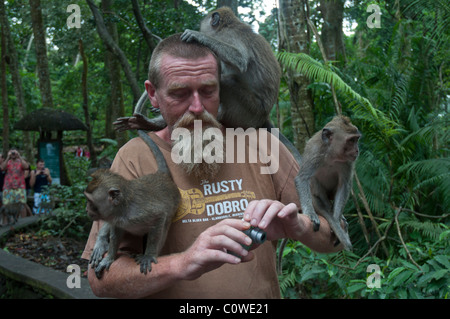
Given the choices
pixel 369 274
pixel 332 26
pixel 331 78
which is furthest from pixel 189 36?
pixel 332 26

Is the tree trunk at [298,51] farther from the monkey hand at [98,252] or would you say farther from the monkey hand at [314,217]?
the monkey hand at [98,252]

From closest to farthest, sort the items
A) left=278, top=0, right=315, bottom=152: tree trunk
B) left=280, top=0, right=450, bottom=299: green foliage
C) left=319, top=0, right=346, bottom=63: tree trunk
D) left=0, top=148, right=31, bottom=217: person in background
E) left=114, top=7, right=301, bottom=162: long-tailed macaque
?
1. left=114, top=7, right=301, bottom=162: long-tailed macaque
2. left=280, top=0, right=450, bottom=299: green foliage
3. left=278, top=0, right=315, bottom=152: tree trunk
4. left=319, top=0, right=346, bottom=63: tree trunk
5. left=0, top=148, right=31, bottom=217: person in background

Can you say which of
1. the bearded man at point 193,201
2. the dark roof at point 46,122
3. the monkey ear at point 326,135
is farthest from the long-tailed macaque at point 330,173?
the dark roof at point 46,122

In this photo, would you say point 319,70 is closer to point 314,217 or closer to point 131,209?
point 314,217

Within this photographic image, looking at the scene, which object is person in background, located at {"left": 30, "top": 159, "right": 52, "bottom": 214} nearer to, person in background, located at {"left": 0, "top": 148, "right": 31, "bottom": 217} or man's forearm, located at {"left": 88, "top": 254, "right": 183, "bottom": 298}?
person in background, located at {"left": 0, "top": 148, "right": 31, "bottom": 217}

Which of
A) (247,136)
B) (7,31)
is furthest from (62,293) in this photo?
(7,31)

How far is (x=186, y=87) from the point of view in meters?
1.83

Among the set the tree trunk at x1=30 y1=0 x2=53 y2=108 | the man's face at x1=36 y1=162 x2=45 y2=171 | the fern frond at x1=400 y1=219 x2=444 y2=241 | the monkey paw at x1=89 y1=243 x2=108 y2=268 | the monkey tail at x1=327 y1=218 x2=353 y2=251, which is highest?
the tree trunk at x1=30 y1=0 x2=53 y2=108

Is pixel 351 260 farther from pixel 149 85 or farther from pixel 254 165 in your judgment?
pixel 149 85

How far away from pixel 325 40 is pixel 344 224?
8.37 m

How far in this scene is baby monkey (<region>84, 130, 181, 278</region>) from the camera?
5.73 feet

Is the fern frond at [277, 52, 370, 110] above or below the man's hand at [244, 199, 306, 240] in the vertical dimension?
above

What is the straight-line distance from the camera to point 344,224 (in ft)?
7.55

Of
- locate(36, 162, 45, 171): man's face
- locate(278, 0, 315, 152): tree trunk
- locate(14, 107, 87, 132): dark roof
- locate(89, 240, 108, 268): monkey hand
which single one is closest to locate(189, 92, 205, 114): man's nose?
locate(89, 240, 108, 268): monkey hand
